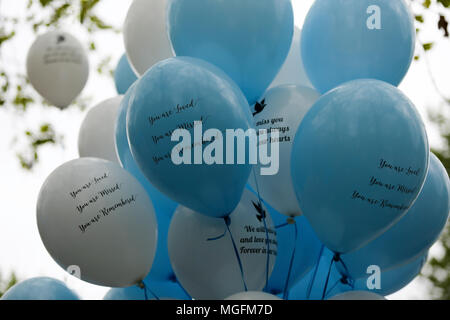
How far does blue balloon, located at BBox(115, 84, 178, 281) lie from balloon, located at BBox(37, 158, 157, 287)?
20 centimetres

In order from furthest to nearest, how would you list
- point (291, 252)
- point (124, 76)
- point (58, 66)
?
point (58, 66) → point (124, 76) → point (291, 252)

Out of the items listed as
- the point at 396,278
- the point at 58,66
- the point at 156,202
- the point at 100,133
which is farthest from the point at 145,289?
the point at 58,66

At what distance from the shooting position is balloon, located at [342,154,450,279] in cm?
172

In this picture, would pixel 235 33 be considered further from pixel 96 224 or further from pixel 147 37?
pixel 96 224

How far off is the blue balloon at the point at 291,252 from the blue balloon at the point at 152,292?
32 centimetres

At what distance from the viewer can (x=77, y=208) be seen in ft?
5.33

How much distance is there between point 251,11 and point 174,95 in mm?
388

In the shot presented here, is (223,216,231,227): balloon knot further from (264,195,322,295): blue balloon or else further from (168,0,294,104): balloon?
(168,0,294,104): balloon

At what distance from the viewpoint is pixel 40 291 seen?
1.89 metres

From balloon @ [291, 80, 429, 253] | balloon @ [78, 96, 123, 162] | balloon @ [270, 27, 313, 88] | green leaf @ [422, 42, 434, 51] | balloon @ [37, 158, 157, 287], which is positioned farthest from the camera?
green leaf @ [422, 42, 434, 51]

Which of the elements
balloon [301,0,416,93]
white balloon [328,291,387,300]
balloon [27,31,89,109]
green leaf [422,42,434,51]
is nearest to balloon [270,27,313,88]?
balloon [301,0,416,93]

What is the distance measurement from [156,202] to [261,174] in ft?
1.28

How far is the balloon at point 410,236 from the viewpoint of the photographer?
5.66ft

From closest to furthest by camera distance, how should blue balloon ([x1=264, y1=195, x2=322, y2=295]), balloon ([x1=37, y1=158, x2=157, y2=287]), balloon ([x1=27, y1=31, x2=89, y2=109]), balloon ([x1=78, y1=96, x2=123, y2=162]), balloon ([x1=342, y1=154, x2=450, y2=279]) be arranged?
balloon ([x1=37, y1=158, x2=157, y2=287]), balloon ([x1=342, y1=154, x2=450, y2=279]), blue balloon ([x1=264, y1=195, x2=322, y2=295]), balloon ([x1=78, y1=96, x2=123, y2=162]), balloon ([x1=27, y1=31, x2=89, y2=109])
